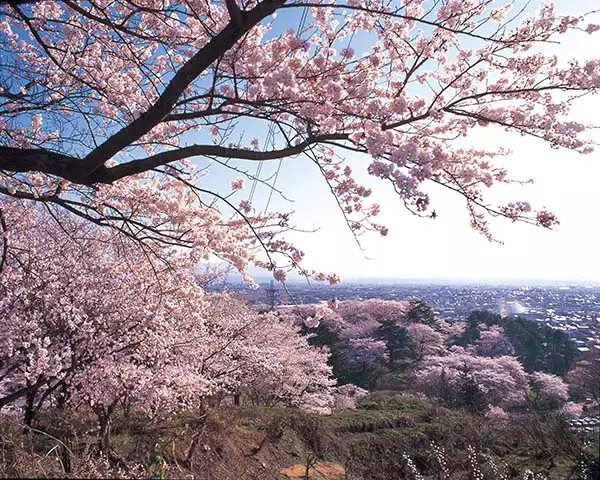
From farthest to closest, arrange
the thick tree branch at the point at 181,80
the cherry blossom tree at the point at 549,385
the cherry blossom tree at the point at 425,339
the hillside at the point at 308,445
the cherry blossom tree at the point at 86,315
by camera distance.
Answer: the cherry blossom tree at the point at 425,339 → the cherry blossom tree at the point at 549,385 → the hillside at the point at 308,445 → the cherry blossom tree at the point at 86,315 → the thick tree branch at the point at 181,80

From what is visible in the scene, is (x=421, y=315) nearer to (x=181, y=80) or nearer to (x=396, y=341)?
(x=396, y=341)

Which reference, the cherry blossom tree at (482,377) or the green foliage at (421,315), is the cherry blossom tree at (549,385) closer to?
the cherry blossom tree at (482,377)

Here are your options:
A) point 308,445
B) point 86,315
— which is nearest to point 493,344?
point 308,445

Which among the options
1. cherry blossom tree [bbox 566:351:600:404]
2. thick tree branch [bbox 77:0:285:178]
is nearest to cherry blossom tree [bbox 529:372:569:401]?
cherry blossom tree [bbox 566:351:600:404]

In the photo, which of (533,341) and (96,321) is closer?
(96,321)

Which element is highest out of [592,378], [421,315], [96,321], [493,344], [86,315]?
[86,315]

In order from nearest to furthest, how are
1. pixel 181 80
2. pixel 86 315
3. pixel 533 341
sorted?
pixel 181 80, pixel 86 315, pixel 533 341

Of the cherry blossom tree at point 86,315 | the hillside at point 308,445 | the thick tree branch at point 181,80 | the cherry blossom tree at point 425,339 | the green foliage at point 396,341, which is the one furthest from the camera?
the green foliage at point 396,341

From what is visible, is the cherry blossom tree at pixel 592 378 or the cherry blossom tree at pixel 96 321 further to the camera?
the cherry blossom tree at pixel 96 321

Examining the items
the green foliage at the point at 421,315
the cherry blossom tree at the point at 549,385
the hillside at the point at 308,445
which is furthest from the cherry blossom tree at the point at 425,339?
the hillside at the point at 308,445

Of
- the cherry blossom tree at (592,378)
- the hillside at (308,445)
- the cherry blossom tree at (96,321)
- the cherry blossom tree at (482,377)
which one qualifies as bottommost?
the cherry blossom tree at (482,377)

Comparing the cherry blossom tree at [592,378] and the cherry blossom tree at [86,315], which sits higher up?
the cherry blossom tree at [86,315]

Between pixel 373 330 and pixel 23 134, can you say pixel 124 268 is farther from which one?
pixel 373 330

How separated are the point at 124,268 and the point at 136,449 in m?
2.67
